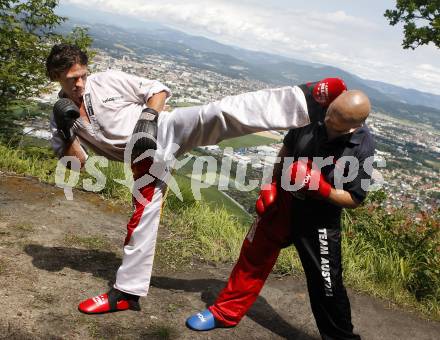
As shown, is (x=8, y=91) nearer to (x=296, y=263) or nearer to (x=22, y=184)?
(x=22, y=184)

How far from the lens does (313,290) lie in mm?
2855

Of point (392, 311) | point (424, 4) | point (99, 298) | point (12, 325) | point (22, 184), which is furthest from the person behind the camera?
point (424, 4)

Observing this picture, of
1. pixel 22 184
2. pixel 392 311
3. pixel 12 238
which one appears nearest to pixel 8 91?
pixel 22 184

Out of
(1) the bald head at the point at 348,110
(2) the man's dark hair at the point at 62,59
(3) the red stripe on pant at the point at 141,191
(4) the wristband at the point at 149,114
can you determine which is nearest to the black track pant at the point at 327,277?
(1) the bald head at the point at 348,110

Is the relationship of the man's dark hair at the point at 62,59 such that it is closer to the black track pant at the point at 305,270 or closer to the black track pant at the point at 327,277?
the black track pant at the point at 305,270

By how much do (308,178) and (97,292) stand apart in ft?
6.36

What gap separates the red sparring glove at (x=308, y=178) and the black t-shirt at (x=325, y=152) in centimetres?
13

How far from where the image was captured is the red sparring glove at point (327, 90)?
8.36 ft

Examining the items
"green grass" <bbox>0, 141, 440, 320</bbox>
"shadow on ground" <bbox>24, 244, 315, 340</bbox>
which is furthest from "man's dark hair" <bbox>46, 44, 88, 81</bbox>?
"green grass" <bbox>0, 141, 440, 320</bbox>

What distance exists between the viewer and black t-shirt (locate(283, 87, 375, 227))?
8.48ft

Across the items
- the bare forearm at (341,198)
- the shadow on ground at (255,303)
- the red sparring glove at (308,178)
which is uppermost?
the red sparring glove at (308,178)

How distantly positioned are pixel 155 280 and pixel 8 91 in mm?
7169

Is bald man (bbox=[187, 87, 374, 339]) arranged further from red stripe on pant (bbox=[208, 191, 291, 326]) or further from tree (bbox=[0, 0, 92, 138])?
tree (bbox=[0, 0, 92, 138])

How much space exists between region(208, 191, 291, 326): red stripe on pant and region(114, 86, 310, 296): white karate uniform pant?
610 mm
